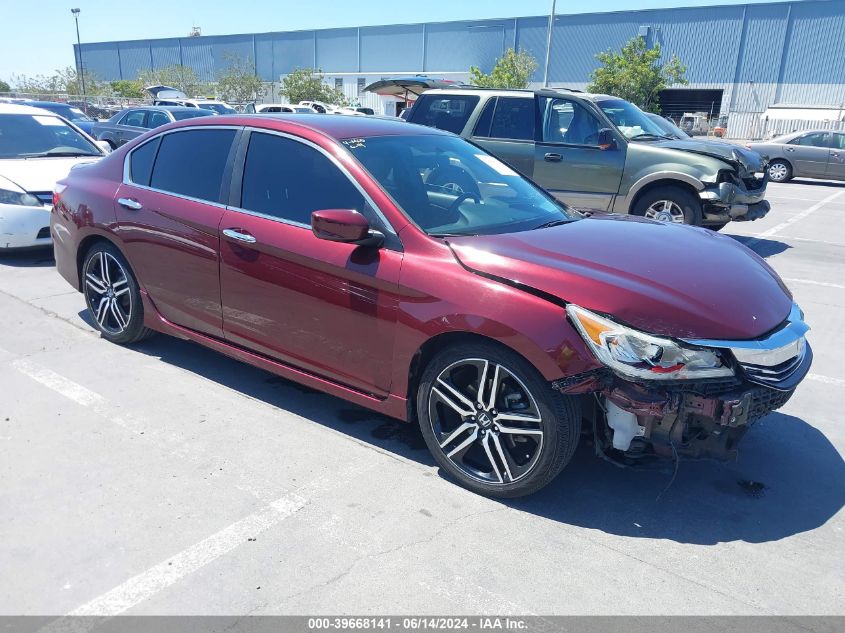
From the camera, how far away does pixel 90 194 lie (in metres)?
5.15

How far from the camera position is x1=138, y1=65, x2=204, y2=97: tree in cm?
5325

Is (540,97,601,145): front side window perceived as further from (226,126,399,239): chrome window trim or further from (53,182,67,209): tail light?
(53,182,67,209): tail light

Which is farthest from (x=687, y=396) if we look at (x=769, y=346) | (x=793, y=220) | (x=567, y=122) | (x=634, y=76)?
(x=634, y=76)

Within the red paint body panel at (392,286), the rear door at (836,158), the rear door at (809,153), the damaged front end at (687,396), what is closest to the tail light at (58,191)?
the red paint body panel at (392,286)

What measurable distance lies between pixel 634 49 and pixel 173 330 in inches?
1341

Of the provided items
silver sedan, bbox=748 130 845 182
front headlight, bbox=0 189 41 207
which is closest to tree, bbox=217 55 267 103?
silver sedan, bbox=748 130 845 182

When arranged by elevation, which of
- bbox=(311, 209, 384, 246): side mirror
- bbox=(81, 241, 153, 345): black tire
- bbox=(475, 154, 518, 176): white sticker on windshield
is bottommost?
bbox=(81, 241, 153, 345): black tire

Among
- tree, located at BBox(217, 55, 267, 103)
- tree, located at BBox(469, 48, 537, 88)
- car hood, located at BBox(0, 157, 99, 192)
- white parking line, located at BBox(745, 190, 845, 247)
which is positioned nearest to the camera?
car hood, located at BBox(0, 157, 99, 192)

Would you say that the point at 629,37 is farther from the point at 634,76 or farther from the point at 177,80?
the point at 177,80

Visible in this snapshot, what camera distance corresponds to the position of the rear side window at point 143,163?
191 inches

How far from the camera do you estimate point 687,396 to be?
115 inches

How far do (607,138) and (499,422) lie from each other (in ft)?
21.9

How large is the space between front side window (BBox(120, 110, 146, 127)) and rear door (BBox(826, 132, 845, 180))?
1813cm

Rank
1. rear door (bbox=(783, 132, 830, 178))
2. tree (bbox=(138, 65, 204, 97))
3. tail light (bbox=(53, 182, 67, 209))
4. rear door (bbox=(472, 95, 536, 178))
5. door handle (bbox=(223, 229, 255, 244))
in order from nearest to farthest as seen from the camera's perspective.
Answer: door handle (bbox=(223, 229, 255, 244)), tail light (bbox=(53, 182, 67, 209)), rear door (bbox=(472, 95, 536, 178)), rear door (bbox=(783, 132, 830, 178)), tree (bbox=(138, 65, 204, 97))
